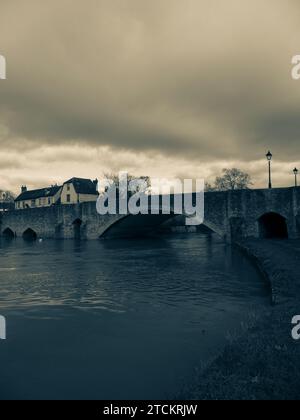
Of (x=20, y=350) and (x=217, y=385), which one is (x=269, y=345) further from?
(x=20, y=350)

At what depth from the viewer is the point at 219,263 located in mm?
21234

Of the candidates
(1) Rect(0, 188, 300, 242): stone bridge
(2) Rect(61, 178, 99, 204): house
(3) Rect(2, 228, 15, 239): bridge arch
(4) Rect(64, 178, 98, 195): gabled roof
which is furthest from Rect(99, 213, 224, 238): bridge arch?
(4) Rect(64, 178, 98, 195): gabled roof

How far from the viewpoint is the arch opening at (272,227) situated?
33.6 m

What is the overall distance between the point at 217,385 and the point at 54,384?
10.2ft

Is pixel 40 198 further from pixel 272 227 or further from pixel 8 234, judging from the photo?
pixel 272 227

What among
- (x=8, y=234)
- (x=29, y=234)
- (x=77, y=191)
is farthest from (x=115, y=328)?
(x=77, y=191)

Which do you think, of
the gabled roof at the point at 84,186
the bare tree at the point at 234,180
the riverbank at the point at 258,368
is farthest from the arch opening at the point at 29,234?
the riverbank at the point at 258,368

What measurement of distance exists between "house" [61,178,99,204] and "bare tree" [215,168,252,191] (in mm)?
30333

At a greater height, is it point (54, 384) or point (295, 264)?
point (295, 264)

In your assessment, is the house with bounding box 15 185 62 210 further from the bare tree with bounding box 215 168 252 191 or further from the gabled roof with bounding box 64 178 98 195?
the bare tree with bounding box 215 168 252 191

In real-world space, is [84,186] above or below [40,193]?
above

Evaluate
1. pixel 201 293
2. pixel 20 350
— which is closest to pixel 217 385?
pixel 20 350

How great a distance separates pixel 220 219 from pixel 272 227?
602cm

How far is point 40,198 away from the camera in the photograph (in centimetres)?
8819
